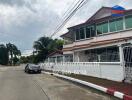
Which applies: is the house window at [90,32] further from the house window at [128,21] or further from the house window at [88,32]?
the house window at [128,21]

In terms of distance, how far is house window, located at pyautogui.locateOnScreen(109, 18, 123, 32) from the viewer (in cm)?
2671

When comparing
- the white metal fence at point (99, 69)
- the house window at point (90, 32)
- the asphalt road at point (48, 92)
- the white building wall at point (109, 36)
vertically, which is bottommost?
the asphalt road at point (48, 92)

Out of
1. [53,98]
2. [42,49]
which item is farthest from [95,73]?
[42,49]

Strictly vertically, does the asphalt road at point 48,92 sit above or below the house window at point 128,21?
below

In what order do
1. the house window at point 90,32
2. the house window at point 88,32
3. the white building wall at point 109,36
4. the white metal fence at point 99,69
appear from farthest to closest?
the house window at point 88,32 → the house window at point 90,32 → the white building wall at point 109,36 → the white metal fence at point 99,69

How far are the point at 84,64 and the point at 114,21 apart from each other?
324 inches

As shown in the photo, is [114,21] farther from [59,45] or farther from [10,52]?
[10,52]

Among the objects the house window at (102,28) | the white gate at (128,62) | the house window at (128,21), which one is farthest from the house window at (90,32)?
the white gate at (128,62)

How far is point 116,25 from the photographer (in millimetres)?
27297

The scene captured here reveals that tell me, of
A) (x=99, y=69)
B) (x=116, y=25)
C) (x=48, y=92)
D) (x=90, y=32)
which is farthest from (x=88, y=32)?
(x=48, y=92)

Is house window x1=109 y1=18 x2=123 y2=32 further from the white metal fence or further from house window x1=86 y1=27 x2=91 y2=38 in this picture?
the white metal fence

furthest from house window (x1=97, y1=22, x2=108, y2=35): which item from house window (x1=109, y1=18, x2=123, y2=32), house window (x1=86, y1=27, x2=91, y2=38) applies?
house window (x1=86, y1=27, x2=91, y2=38)

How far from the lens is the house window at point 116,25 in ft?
87.6

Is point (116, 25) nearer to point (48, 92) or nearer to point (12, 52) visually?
point (48, 92)
